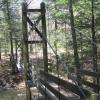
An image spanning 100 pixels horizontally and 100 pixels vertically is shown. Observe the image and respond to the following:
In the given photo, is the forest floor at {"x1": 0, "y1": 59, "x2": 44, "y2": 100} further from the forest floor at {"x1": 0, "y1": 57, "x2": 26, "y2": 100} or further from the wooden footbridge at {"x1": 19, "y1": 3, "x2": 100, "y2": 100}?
the wooden footbridge at {"x1": 19, "y1": 3, "x2": 100, "y2": 100}

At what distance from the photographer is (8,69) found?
2155 cm

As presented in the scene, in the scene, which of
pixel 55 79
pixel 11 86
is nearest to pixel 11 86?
pixel 11 86

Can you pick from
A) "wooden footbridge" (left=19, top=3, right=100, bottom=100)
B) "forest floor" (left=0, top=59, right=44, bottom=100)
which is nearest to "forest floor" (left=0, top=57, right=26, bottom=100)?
"forest floor" (left=0, top=59, right=44, bottom=100)

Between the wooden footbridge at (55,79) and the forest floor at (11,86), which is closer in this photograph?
the wooden footbridge at (55,79)

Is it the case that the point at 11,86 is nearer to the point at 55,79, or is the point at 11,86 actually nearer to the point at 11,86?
the point at 11,86

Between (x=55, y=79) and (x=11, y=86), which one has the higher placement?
(x=55, y=79)

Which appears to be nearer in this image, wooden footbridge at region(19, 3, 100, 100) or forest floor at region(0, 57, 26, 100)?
wooden footbridge at region(19, 3, 100, 100)

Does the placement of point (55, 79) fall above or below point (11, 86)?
above

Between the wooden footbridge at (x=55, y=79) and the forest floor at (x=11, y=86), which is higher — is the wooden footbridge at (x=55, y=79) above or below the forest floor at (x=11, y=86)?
above

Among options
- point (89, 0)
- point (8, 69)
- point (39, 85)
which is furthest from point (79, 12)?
point (8, 69)

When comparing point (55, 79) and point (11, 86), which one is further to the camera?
point (11, 86)

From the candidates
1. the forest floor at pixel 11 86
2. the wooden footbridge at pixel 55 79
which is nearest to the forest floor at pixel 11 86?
the forest floor at pixel 11 86

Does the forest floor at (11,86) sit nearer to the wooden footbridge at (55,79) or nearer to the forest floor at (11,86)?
the forest floor at (11,86)

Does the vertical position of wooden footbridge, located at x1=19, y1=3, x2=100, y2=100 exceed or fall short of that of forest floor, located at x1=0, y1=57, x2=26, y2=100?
it exceeds it
